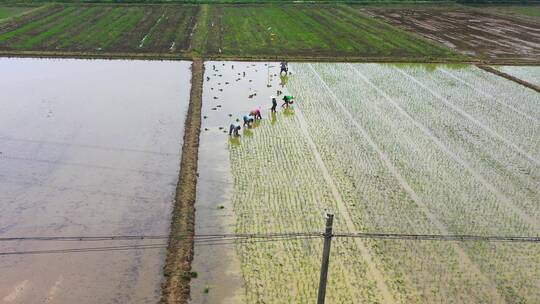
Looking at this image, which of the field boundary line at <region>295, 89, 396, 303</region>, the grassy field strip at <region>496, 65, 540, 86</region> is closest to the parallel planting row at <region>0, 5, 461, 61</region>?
the grassy field strip at <region>496, 65, 540, 86</region>

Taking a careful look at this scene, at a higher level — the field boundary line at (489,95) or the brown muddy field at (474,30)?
the brown muddy field at (474,30)

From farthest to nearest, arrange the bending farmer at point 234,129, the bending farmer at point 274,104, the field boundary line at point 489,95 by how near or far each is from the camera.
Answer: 1. the field boundary line at point 489,95
2. the bending farmer at point 274,104
3. the bending farmer at point 234,129

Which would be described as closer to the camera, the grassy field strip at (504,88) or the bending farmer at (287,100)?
the bending farmer at (287,100)

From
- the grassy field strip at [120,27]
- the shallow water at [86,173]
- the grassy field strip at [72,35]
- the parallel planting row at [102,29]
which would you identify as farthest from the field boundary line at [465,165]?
the grassy field strip at [72,35]

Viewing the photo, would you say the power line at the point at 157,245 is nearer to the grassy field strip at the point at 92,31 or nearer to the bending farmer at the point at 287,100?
the bending farmer at the point at 287,100

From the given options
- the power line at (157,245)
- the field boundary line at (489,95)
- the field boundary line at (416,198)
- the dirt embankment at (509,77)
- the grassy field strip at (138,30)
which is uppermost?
the grassy field strip at (138,30)

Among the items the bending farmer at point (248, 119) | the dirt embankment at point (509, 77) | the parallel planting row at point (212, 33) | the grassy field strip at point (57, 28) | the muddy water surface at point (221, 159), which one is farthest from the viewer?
the grassy field strip at point (57, 28)

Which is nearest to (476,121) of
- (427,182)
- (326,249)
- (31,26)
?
(427,182)

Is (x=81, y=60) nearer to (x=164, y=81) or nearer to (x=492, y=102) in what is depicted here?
(x=164, y=81)
